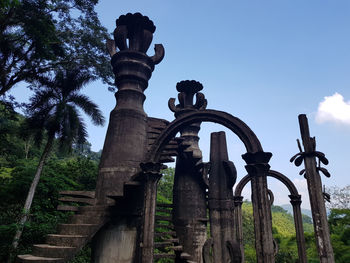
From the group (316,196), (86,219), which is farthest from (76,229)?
(316,196)

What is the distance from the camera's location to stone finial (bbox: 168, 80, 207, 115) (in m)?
13.1

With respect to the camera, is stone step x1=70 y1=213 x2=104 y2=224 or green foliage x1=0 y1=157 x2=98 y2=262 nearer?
stone step x1=70 y1=213 x2=104 y2=224

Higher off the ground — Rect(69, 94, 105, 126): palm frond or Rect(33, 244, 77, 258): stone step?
Rect(69, 94, 105, 126): palm frond

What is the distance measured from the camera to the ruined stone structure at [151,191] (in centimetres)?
617

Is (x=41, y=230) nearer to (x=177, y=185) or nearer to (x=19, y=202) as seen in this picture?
(x=19, y=202)

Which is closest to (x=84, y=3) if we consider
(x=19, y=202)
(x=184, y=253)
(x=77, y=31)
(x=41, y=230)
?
(x=77, y=31)

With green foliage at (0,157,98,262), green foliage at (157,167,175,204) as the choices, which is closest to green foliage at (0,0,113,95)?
green foliage at (0,157,98,262)

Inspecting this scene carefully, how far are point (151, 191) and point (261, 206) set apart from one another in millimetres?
2992

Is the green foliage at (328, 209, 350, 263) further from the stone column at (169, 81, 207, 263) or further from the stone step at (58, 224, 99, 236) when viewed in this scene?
the stone step at (58, 224, 99, 236)

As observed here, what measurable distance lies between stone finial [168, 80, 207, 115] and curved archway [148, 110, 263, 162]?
602 cm

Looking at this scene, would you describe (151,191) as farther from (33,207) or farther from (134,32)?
(33,207)

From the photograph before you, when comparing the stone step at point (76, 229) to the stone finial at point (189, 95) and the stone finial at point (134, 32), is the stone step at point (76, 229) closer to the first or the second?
the stone finial at point (134, 32)

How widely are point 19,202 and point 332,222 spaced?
23.6m

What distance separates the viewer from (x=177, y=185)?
1090cm
